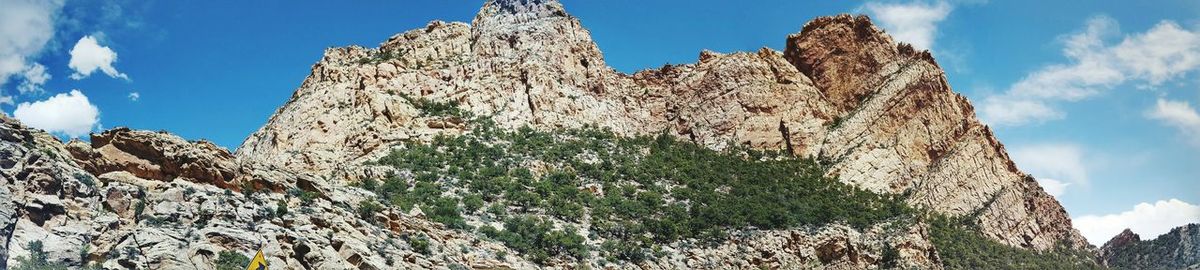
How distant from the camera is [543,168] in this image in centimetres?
6294

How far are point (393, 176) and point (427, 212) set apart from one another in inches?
274

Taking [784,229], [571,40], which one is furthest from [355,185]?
[571,40]

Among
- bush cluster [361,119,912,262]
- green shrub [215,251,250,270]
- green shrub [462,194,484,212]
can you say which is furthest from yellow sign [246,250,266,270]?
green shrub [462,194,484,212]

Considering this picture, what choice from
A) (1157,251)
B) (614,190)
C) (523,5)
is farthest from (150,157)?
(1157,251)

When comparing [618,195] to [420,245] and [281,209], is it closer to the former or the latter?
[420,245]

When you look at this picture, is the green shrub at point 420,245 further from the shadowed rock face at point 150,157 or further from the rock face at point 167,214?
the shadowed rock face at point 150,157

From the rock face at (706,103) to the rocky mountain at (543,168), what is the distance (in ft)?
0.68

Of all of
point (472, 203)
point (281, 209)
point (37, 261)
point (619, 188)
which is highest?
point (619, 188)

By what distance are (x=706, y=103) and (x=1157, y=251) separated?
129 ft

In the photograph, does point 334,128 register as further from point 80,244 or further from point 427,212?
point 80,244

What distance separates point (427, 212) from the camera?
165ft

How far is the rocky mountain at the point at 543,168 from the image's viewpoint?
32750 mm

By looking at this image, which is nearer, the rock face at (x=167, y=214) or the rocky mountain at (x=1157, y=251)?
the rock face at (x=167, y=214)

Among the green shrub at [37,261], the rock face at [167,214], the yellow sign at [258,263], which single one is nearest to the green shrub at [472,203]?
the rock face at [167,214]
